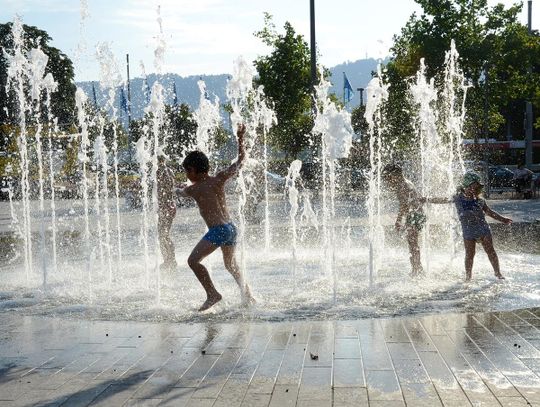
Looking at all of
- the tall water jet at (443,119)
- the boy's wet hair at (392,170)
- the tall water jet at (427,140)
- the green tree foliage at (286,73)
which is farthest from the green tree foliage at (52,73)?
the boy's wet hair at (392,170)

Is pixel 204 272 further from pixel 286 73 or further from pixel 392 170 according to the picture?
pixel 286 73

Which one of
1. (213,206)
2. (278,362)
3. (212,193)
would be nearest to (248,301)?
(213,206)

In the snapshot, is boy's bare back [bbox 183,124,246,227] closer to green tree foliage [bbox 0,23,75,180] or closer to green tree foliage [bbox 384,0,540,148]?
green tree foliage [bbox 384,0,540,148]

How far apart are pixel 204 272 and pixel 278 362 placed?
200cm

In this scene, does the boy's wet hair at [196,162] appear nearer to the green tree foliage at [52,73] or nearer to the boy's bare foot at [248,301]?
the boy's bare foot at [248,301]

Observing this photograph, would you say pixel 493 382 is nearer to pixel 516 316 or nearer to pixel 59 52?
pixel 516 316

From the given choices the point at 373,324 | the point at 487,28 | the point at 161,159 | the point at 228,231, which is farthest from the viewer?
the point at 487,28

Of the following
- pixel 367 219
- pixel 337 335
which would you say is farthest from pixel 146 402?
pixel 367 219

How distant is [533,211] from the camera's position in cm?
1903

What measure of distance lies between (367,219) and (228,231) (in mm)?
11439

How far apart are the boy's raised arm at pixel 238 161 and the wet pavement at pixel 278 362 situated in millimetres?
1413

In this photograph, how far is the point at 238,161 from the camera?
252 inches

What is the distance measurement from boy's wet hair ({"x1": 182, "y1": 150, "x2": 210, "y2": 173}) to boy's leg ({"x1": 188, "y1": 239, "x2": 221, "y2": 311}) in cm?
69

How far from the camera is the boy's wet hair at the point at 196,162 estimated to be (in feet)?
20.9
